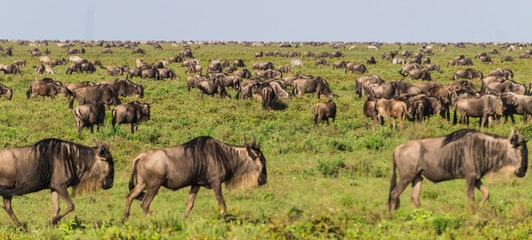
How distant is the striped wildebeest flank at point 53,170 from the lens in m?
10.7

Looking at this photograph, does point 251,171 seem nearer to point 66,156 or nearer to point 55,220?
point 66,156

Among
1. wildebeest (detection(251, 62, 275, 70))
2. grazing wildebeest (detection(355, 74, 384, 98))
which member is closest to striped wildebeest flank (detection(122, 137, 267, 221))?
grazing wildebeest (detection(355, 74, 384, 98))

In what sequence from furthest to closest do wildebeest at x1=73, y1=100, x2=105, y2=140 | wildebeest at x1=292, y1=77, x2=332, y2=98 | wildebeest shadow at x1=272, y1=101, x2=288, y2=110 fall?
wildebeest at x1=292, y1=77, x2=332, y2=98
wildebeest shadow at x1=272, y1=101, x2=288, y2=110
wildebeest at x1=73, y1=100, x2=105, y2=140

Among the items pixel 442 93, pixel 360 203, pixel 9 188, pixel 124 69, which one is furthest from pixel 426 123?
pixel 124 69

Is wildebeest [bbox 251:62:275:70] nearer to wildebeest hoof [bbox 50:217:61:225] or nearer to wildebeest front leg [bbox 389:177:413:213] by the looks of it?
wildebeest front leg [bbox 389:177:413:213]

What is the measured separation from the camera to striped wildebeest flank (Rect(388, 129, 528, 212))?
1145cm

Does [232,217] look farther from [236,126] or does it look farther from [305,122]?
[305,122]

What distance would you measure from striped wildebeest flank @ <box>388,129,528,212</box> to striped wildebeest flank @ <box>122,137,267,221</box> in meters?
3.22

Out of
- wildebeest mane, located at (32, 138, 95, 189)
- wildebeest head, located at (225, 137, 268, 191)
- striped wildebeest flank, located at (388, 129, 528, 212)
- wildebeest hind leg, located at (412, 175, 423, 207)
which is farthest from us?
wildebeest hind leg, located at (412, 175, 423, 207)

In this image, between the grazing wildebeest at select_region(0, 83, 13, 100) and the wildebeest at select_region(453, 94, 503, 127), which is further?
the grazing wildebeest at select_region(0, 83, 13, 100)

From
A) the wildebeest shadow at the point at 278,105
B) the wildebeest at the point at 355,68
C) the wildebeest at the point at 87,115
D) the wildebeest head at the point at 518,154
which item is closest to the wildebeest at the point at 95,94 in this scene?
the wildebeest at the point at 87,115

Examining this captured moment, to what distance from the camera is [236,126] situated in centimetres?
2447

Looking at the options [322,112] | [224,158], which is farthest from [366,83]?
[224,158]

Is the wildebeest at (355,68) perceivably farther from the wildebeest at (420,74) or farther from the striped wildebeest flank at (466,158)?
the striped wildebeest flank at (466,158)
